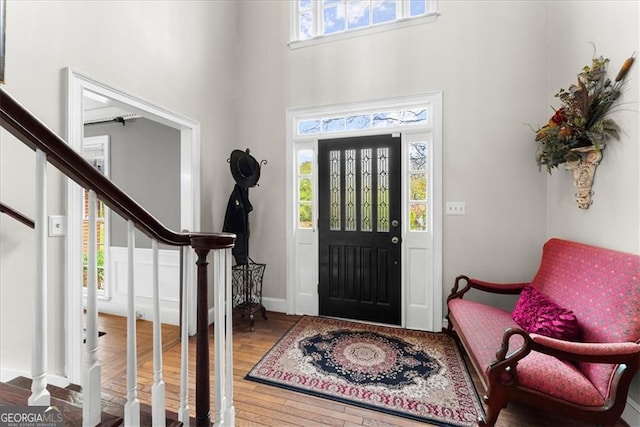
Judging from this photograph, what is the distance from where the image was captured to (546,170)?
8.95 ft

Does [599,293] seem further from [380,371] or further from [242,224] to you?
[242,224]

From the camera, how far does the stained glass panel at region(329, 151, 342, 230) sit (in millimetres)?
3373

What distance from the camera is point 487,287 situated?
265cm

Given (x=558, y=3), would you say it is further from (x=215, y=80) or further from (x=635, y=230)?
(x=215, y=80)

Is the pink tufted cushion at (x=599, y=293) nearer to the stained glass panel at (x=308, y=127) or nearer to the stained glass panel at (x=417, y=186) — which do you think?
the stained glass panel at (x=417, y=186)

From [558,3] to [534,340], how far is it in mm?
2912

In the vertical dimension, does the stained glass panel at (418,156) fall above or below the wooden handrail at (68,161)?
above

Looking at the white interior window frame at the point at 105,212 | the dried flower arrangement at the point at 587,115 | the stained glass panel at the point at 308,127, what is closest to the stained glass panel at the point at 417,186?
the dried flower arrangement at the point at 587,115

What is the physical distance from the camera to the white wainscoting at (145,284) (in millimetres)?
3254

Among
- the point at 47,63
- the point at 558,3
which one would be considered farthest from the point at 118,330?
the point at 558,3

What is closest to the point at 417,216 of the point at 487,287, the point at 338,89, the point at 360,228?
the point at 360,228

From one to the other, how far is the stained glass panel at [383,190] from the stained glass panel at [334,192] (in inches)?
18.1

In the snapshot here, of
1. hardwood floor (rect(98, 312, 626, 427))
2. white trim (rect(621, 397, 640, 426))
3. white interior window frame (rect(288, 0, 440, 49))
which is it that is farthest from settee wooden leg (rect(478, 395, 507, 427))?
white interior window frame (rect(288, 0, 440, 49))

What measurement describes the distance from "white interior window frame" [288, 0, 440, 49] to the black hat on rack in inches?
58.1
